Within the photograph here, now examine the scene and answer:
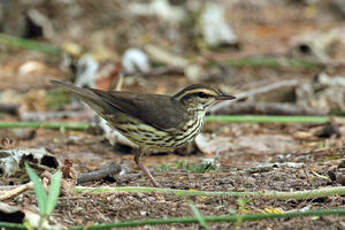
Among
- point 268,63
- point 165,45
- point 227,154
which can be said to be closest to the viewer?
point 227,154

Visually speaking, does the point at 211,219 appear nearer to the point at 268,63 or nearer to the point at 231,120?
the point at 231,120

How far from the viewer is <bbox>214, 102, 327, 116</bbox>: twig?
22.1 feet

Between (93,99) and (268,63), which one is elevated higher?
(268,63)

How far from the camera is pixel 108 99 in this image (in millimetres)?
4973

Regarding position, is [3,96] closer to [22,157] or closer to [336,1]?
[22,157]

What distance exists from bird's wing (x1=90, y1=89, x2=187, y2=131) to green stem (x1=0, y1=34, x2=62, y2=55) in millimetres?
4502

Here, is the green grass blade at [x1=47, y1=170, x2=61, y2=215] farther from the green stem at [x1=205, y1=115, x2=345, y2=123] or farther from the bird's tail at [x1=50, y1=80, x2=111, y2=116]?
the green stem at [x1=205, y1=115, x2=345, y2=123]

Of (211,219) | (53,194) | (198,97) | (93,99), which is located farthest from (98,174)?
(211,219)

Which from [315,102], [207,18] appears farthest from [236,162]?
[207,18]

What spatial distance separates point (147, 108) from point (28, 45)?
4.67 meters

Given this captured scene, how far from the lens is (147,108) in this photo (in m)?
4.99

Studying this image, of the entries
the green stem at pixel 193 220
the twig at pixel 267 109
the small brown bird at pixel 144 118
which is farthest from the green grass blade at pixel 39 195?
the twig at pixel 267 109

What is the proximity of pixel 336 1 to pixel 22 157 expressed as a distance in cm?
901

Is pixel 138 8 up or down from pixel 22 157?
up
